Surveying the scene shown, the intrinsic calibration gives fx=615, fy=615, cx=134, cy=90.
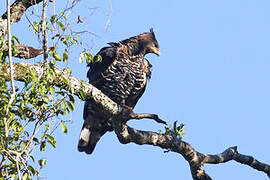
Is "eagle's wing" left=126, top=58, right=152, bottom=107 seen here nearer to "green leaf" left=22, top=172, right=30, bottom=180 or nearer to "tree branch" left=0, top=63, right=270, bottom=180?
"tree branch" left=0, top=63, right=270, bottom=180

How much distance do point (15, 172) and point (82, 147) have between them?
2944mm

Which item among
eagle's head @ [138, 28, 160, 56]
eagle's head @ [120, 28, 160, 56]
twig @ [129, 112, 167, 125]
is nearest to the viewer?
twig @ [129, 112, 167, 125]

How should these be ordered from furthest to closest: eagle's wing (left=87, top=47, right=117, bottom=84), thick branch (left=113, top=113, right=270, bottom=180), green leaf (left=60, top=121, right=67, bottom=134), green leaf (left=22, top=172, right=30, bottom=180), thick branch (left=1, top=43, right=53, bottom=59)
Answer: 1. eagle's wing (left=87, top=47, right=117, bottom=84)
2. thick branch (left=113, top=113, right=270, bottom=180)
3. thick branch (left=1, top=43, right=53, bottom=59)
4. green leaf (left=60, top=121, right=67, bottom=134)
5. green leaf (left=22, top=172, right=30, bottom=180)

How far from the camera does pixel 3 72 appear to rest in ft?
16.6

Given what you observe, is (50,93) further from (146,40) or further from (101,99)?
(146,40)

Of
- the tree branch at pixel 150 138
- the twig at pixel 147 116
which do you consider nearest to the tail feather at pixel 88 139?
the tree branch at pixel 150 138

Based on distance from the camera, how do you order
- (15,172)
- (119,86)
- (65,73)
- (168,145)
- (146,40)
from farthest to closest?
(146,40) → (119,86) → (168,145) → (65,73) → (15,172)

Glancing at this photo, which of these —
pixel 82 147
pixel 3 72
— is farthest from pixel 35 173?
pixel 82 147

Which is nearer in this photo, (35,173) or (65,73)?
(35,173)

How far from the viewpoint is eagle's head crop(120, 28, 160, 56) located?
27.1ft

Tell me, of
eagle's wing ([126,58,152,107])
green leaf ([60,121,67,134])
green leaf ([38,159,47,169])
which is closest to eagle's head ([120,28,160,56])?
eagle's wing ([126,58,152,107])

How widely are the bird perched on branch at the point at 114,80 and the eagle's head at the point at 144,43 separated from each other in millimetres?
21

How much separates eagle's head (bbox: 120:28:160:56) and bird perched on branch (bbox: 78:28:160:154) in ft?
0.07

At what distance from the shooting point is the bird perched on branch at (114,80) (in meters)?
7.68
